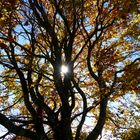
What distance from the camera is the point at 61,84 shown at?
17594 mm

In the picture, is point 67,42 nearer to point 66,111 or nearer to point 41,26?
point 41,26

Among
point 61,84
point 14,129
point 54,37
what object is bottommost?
point 14,129

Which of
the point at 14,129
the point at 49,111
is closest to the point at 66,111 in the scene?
the point at 49,111

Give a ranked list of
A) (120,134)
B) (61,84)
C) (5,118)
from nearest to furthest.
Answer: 1. (5,118)
2. (61,84)
3. (120,134)

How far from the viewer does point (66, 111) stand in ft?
57.3

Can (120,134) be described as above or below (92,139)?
above

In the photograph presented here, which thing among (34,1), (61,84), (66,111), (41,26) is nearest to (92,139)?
(66,111)

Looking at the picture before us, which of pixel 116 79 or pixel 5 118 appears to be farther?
pixel 116 79

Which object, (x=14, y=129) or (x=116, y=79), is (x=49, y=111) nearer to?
(x=14, y=129)

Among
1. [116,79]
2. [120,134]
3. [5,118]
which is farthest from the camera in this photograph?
[120,134]

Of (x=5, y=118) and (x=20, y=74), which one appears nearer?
(x=5, y=118)

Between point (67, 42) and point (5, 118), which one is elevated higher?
point (67, 42)

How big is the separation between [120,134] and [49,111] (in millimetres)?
5963

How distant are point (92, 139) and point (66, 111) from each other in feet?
6.63
